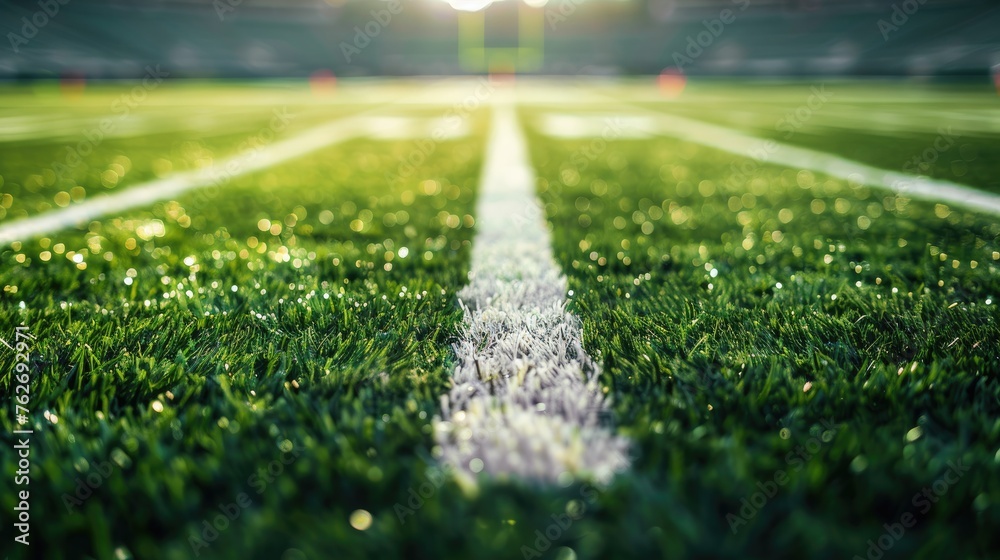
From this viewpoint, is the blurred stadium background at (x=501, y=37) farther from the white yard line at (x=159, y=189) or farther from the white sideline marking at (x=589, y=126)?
the white yard line at (x=159, y=189)

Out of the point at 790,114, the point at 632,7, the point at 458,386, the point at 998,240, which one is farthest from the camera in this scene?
the point at 632,7

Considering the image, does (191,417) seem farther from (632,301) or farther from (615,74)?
(615,74)

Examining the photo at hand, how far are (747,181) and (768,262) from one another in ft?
6.98

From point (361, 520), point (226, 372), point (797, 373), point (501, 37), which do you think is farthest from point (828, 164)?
point (501, 37)

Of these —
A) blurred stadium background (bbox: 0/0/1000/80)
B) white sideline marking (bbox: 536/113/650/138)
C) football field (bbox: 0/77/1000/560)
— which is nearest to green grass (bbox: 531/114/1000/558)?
football field (bbox: 0/77/1000/560)

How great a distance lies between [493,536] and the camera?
74 cm

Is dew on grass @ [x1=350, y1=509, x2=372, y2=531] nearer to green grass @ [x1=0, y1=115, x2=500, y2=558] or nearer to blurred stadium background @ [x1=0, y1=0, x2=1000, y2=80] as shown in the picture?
green grass @ [x1=0, y1=115, x2=500, y2=558]

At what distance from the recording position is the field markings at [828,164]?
3.24 m

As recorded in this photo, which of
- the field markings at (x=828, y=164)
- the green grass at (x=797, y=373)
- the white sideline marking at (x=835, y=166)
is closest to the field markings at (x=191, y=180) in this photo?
the green grass at (x=797, y=373)

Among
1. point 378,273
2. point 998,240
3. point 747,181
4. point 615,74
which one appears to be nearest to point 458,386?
point 378,273

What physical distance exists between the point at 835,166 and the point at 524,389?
448cm

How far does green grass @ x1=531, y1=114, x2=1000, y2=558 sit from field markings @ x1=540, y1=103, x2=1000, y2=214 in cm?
72

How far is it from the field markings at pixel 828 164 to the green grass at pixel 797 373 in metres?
0.72

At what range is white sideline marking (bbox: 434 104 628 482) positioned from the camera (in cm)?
92
